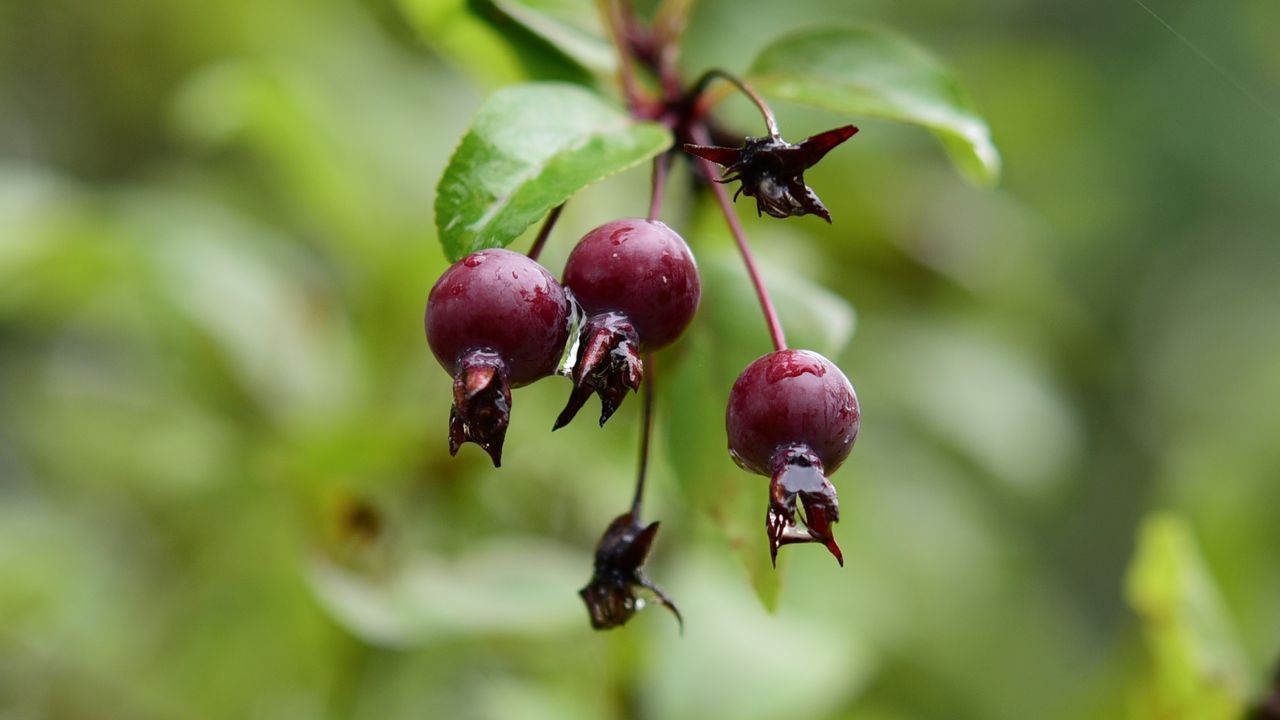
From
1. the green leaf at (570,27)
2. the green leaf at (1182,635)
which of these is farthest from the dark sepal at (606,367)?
the green leaf at (1182,635)

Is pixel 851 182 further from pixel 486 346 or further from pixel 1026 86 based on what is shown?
pixel 486 346

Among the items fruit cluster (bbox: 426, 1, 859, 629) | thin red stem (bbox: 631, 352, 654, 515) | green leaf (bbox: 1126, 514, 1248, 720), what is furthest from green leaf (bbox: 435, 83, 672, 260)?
green leaf (bbox: 1126, 514, 1248, 720)

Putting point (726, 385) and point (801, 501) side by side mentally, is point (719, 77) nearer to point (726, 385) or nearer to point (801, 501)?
point (726, 385)

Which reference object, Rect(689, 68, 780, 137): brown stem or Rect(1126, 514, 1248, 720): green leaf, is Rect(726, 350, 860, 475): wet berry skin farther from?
Rect(1126, 514, 1248, 720): green leaf

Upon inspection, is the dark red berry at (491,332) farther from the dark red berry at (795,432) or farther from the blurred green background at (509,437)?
the blurred green background at (509,437)

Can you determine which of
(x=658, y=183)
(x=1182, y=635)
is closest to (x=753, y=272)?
(x=658, y=183)

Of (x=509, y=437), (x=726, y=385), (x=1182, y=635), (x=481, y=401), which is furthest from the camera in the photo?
(x=509, y=437)

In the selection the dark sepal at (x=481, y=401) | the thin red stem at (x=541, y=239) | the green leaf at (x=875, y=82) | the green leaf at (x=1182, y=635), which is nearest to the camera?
the dark sepal at (x=481, y=401)
